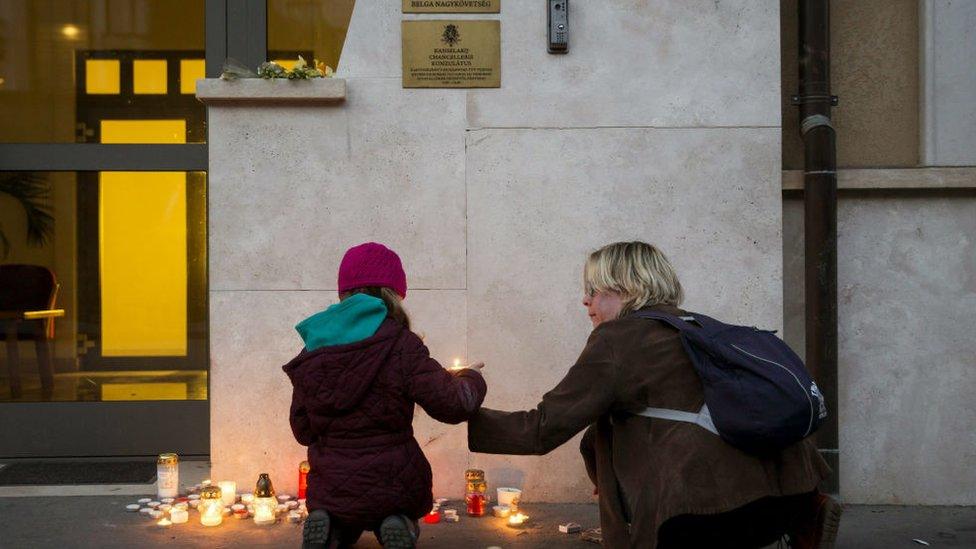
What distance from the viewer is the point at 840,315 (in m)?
5.60

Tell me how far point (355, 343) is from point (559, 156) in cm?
206

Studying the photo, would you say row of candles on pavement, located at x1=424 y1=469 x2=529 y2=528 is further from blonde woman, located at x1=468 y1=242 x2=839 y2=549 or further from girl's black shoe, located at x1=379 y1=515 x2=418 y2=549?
blonde woman, located at x1=468 y1=242 x2=839 y2=549

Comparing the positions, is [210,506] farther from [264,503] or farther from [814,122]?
[814,122]

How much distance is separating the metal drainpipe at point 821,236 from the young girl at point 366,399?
7.67 ft

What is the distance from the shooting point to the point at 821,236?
211 inches

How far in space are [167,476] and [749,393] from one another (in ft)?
11.3

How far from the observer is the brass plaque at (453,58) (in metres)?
5.44

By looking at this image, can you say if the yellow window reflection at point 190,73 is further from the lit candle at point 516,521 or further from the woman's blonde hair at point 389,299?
the lit candle at point 516,521

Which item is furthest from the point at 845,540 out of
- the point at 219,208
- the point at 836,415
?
the point at 219,208

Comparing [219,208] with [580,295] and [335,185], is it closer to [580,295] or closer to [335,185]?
[335,185]

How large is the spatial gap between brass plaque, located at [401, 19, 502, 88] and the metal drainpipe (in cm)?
178

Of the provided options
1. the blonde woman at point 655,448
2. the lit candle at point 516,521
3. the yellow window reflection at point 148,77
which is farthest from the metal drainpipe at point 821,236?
the yellow window reflection at point 148,77

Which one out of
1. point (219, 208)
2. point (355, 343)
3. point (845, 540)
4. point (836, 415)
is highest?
point (219, 208)

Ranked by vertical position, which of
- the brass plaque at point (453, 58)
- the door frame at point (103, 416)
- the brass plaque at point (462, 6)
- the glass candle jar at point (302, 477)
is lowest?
the glass candle jar at point (302, 477)
